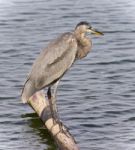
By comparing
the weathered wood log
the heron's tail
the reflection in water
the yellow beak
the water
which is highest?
the yellow beak

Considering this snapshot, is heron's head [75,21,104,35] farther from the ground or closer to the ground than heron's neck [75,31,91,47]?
farther from the ground

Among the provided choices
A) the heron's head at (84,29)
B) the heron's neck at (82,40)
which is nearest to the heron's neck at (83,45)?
the heron's neck at (82,40)

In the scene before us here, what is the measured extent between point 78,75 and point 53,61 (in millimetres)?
3780

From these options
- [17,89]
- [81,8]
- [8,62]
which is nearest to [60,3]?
[81,8]

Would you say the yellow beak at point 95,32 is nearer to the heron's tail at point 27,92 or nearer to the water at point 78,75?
the heron's tail at point 27,92

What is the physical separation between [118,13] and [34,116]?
807cm

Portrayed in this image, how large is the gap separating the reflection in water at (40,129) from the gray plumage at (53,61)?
0.80 m

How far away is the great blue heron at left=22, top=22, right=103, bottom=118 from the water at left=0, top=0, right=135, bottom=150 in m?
0.85

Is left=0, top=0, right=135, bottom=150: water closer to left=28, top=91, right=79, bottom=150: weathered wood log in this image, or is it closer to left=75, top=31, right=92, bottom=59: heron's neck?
left=28, top=91, right=79, bottom=150: weathered wood log

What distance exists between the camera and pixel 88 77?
15727 mm

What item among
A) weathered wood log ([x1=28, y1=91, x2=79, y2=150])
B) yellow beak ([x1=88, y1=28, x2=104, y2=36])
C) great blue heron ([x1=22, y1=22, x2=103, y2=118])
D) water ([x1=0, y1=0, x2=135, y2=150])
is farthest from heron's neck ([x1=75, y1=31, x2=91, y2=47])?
water ([x1=0, y1=0, x2=135, y2=150])

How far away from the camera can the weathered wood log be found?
36.0 feet

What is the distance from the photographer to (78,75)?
623 inches

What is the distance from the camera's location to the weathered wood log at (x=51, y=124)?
11.0m
